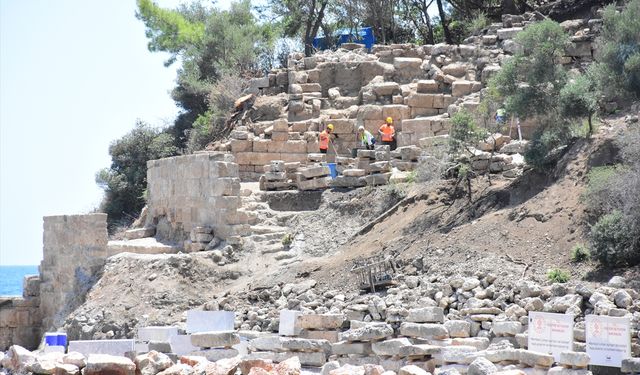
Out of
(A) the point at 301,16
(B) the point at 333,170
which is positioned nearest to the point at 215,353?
(B) the point at 333,170

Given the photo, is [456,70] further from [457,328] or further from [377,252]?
[457,328]

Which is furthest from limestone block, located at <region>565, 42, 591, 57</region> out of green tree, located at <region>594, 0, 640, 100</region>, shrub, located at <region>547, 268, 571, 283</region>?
shrub, located at <region>547, 268, 571, 283</region>

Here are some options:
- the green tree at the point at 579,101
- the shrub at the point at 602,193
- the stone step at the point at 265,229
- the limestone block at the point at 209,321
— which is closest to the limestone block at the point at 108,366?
the limestone block at the point at 209,321

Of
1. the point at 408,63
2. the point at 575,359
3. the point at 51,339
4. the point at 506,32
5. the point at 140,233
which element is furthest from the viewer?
the point at 408,63

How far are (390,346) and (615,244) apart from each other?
421 centimetres

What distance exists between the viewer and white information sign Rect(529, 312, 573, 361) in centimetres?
1642

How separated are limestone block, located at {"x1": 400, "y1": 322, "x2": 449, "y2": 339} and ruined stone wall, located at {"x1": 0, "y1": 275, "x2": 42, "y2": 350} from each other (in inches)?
472

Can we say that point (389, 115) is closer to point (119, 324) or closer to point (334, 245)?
point (334, 245)

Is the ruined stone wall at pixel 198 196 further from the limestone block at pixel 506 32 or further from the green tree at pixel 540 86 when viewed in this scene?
the limestone block at pixel 506 32

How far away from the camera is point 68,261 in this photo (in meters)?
27.2

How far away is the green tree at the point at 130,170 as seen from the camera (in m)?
36.2

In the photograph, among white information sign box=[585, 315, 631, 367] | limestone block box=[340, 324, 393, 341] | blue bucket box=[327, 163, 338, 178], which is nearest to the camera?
white information sign box=[585, 315, 631, 367]

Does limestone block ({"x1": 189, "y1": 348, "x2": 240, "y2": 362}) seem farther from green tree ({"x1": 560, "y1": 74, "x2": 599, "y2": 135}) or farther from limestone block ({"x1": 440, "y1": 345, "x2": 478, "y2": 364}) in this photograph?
green tree ({"x1": 560, "y1": 74, "x2": 599, "y2": 135})

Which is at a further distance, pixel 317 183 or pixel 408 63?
pixel 408 63
